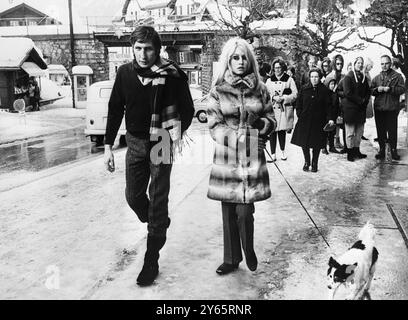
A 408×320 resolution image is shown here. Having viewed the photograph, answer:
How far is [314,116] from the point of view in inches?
311

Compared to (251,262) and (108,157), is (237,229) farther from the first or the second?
(108,157)

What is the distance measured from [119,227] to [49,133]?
1354 centimetres

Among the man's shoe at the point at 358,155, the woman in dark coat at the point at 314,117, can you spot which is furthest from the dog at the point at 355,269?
the man's shoe at the point at 358,155

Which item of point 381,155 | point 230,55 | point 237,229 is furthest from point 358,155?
point 230,55

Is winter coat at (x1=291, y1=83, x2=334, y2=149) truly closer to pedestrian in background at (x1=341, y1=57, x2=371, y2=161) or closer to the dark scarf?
pedestrian in background at (x1=341, y1=57, x2=371, y2=161)

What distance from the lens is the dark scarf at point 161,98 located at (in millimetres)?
3719

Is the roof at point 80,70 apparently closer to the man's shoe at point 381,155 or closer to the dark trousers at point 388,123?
the man's shoe at point 381,155

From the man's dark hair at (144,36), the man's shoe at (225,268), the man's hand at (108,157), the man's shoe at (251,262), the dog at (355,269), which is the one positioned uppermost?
the man's dark hair at (144,36)

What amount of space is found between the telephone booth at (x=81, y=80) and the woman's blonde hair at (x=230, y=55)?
2596cm

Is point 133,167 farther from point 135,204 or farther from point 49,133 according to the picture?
point 49,133

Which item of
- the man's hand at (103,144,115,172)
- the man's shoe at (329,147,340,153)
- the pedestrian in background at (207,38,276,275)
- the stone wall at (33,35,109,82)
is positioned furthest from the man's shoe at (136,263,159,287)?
the stone wall at (33,35,109,82)

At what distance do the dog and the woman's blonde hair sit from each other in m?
1.43

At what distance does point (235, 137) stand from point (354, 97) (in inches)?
215

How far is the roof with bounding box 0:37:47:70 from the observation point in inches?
991
